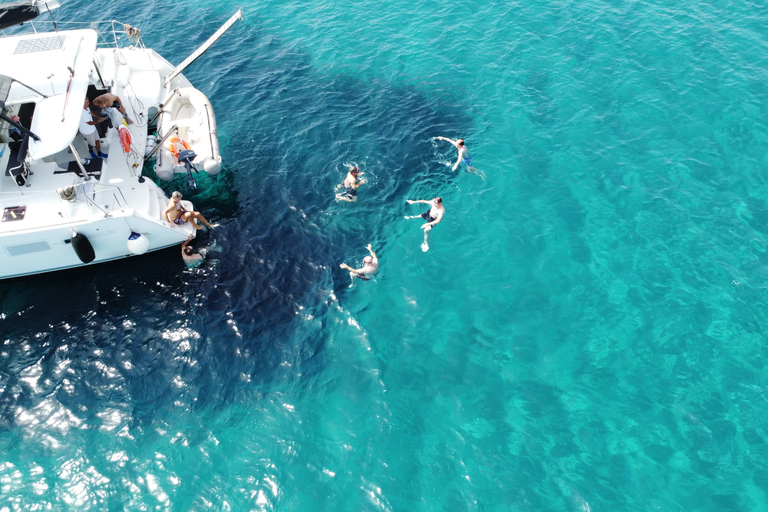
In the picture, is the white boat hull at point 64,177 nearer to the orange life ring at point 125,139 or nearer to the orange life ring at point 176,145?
the orange life ring at point 125,139

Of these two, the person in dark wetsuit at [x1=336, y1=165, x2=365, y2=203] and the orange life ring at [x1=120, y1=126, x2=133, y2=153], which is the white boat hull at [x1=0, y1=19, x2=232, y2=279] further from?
the person in dark wetsuit at [x1=336, y1=165, x2=365, y2=203]

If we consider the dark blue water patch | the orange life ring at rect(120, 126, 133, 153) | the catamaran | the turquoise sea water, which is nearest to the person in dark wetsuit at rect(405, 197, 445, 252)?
the turquoise sea water

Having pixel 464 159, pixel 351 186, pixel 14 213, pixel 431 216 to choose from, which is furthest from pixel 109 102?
pixel 464 159

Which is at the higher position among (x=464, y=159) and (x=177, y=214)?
(x=177, y=214)

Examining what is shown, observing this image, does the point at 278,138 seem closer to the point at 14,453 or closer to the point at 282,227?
the point at 282,227

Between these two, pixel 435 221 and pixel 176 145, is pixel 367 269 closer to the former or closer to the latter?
pixel 435 221

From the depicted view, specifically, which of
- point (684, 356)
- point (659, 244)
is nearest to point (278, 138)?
point (659, 244)
